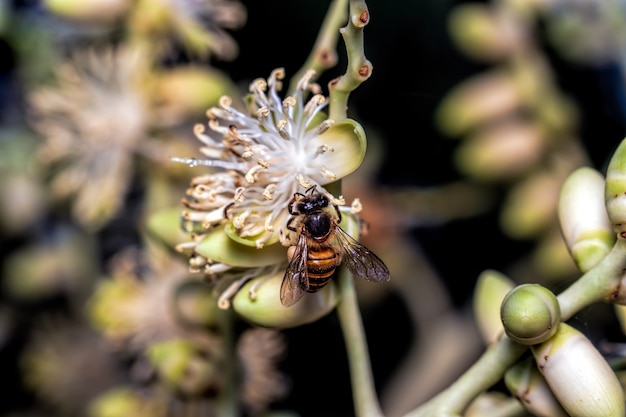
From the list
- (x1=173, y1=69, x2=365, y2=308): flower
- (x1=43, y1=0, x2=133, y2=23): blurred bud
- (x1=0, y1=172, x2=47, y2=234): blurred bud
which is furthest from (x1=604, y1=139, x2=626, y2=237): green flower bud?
(x1=0, y1=172, x2=47, y2=234): blurred bud

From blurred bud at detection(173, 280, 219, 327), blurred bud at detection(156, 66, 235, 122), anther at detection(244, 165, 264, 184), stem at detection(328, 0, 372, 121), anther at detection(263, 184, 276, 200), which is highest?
blurred bud at detection(156, 66, 235, 122)

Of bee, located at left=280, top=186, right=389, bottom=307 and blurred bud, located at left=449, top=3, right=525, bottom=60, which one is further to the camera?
blurred bud, located at left=449, top=3, right=525, bottom=60

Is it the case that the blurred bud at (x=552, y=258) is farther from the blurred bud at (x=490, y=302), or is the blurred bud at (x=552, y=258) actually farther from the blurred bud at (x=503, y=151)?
the blurred bud at (x=490, y=302)

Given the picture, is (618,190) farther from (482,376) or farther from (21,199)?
(21,199)

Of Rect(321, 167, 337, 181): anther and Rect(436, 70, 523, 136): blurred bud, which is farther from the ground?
Rect(436, 70, 523, 136): blurred bud

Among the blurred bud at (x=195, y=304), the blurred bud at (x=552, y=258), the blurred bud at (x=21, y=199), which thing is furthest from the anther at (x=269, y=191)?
the blurred bud at (x=21, y=199)

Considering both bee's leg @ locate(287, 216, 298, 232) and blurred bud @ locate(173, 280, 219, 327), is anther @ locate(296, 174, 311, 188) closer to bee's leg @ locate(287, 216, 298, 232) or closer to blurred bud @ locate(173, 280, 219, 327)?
bee's leg @ locate(287, 216, 298, 232)
